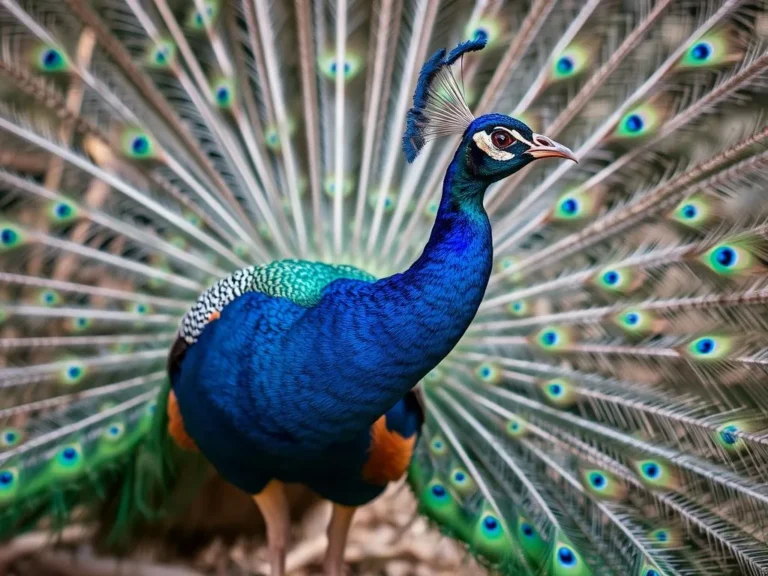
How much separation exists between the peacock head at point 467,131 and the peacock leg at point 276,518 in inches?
31.4

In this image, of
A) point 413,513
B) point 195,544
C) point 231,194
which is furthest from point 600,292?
point 195,544

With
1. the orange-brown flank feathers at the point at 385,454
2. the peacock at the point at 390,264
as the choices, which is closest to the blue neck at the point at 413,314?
the peacock at the point at 390,264

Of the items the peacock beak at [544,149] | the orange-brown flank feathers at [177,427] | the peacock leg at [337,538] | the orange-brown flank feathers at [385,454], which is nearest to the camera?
the peacock beak at [544,149]

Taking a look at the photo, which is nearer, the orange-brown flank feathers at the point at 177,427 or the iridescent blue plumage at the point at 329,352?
the iridescent blue plumage at the point at 329,352

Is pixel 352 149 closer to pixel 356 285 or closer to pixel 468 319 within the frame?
pixel 356 285

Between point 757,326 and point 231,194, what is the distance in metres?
1.05

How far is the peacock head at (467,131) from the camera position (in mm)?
863

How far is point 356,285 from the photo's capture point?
1065mm

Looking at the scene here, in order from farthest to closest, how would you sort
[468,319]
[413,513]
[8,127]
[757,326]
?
[413,513]
[8,127]
[757,326]
[468,319]

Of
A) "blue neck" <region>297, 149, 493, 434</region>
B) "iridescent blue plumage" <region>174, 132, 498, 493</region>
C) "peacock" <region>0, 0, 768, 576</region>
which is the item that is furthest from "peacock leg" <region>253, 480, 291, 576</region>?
"blue neck" <region>297, 149, 493, 434</region>

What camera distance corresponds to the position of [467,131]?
0.89 m

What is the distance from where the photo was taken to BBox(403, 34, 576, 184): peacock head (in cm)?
86

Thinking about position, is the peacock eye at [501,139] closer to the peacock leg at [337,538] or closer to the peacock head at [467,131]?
the peacock head at [467,131]

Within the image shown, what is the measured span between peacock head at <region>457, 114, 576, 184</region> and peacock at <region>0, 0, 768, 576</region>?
0.32 meters
